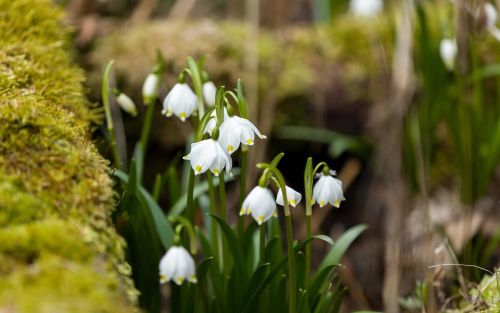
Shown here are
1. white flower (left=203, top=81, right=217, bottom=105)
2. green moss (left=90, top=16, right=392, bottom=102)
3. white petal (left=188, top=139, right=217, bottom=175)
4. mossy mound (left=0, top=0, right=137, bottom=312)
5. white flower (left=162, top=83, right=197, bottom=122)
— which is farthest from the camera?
green moss (left=90, top=16, right=392, bottom=102)

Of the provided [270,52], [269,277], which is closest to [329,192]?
[269,277]

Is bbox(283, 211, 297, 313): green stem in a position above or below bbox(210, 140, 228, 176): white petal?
below

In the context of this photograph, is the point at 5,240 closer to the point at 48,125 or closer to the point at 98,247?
the point at 98,247

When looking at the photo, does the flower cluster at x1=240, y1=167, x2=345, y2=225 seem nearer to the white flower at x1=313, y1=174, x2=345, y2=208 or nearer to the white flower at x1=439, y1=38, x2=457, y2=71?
the white flower at x1=313, y1=174, x2=345, y2=208

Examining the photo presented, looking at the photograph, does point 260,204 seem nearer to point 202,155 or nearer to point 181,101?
point 202,155

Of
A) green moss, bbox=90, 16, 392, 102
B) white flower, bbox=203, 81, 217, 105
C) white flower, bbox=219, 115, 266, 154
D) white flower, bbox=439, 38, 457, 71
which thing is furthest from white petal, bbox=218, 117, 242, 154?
green moss, bbox=90, 16, 392, 102

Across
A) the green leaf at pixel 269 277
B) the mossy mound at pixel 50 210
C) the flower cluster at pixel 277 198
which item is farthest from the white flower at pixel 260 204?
the mossy mound at pixel 50 210
